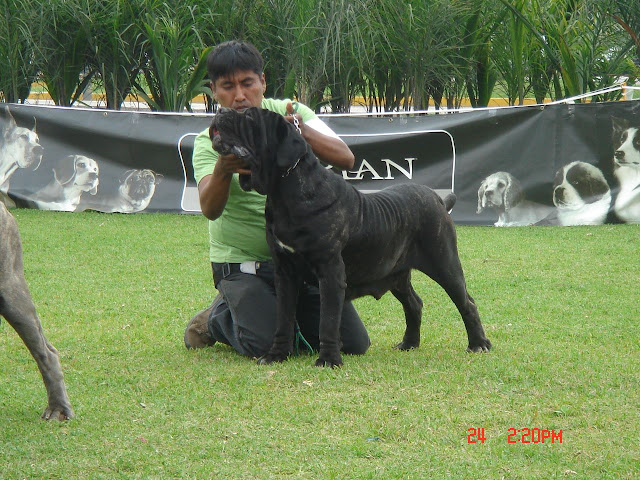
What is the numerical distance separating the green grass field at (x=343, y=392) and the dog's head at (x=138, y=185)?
3233 mm

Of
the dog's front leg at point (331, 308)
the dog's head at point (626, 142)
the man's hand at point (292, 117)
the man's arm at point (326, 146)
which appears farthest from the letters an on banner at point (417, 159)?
the dog's front leg at point (331, 308)

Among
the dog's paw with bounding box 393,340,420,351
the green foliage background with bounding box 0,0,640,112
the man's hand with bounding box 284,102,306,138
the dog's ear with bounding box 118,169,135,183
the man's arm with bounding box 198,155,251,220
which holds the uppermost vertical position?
the green foliage background with bounding box 0,0,640,112

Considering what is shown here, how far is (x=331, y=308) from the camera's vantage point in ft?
15.3

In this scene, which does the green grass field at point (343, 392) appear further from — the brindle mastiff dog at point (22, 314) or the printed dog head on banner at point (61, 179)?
the printed dog head on banner at point (61, 179)

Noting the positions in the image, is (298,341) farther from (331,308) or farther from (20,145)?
(20,145)

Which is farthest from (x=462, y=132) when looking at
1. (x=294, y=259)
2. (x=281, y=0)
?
(x=294, y=259)

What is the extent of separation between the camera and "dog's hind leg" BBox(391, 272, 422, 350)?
5238mm

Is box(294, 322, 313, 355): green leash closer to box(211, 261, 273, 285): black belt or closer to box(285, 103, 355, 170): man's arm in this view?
box(211, 261, 273, 285): black belt

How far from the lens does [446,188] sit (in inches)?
400

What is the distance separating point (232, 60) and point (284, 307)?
4.64 ft

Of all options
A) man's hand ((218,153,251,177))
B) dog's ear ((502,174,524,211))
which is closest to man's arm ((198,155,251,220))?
man's hand ((218,153,251,177))

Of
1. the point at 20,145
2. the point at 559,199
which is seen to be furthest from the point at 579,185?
the point at 20,145

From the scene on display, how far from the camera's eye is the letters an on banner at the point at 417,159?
995cm
